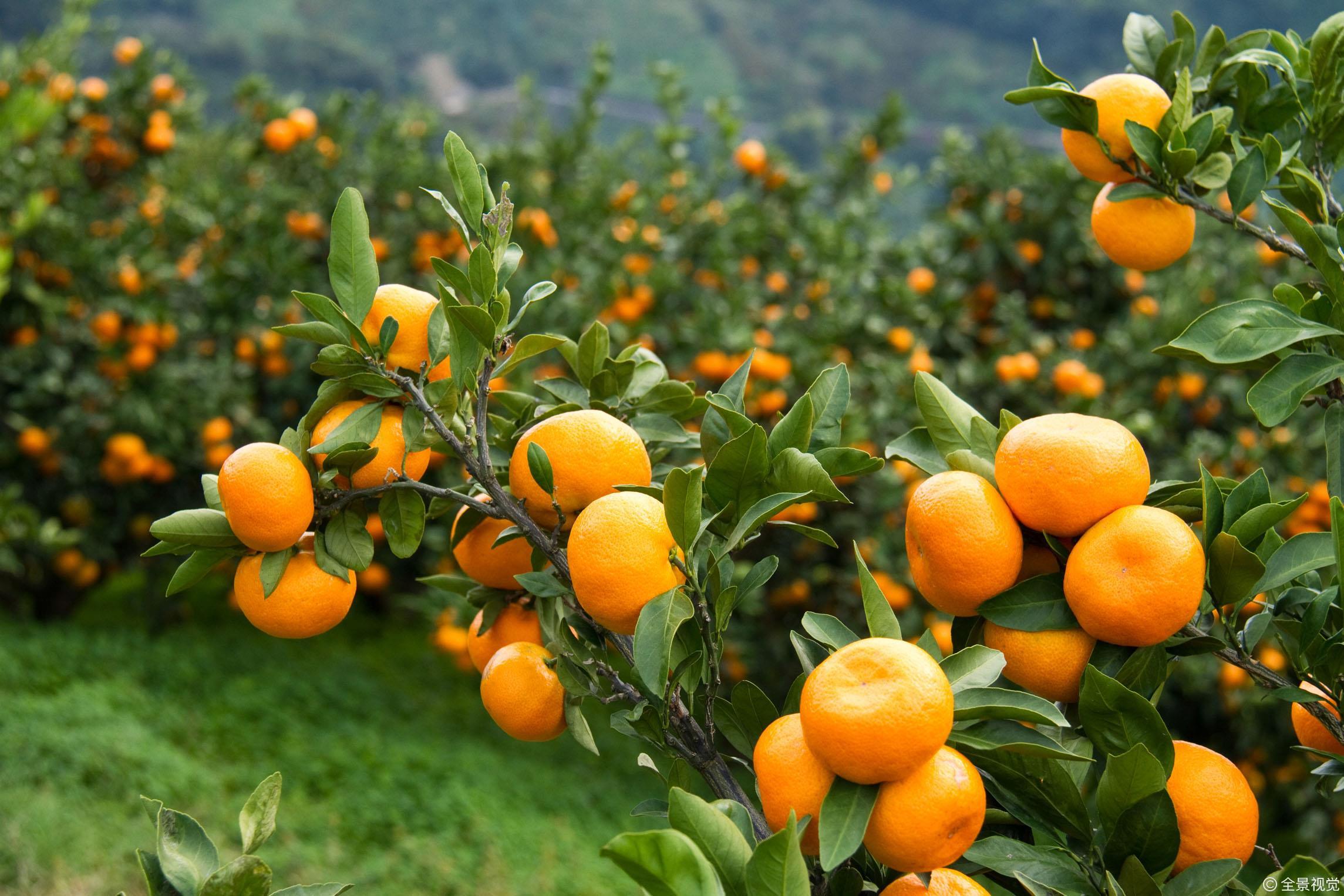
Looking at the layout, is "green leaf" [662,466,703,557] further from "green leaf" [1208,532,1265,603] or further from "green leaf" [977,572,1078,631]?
"green leaf" [1208,532,1265,603]

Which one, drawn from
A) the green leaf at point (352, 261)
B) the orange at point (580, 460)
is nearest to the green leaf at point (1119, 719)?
Result: the orange at point (580, 460)

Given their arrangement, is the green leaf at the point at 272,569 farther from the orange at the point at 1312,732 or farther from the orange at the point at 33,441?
the orange at the point at 33,441

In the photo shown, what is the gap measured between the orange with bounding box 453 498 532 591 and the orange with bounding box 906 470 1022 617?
32 centimetres

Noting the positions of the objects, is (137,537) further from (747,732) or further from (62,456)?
(747,732)

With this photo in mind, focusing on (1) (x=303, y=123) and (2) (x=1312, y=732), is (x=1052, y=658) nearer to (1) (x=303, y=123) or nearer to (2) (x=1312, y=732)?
(2) (x=1312, y=732)

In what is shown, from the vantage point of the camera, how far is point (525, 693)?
74 centimetres

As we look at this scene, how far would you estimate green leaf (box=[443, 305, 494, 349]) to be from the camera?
0.65 meters

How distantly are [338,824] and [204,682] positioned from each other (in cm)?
78

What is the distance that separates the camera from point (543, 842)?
2.33 m

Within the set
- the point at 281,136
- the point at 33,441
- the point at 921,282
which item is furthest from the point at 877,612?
the point at 281,136

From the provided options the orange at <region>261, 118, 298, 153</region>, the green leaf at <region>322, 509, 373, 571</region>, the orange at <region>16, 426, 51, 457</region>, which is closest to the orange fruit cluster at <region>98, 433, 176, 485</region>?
the orange at <region>16, 426, 51, 457</region>

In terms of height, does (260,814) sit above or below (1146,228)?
below

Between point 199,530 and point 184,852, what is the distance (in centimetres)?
23

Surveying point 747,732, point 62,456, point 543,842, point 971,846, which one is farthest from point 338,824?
point 971,846
